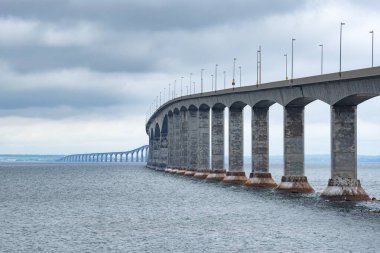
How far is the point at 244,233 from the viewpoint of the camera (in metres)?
53.1

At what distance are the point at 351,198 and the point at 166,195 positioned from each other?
27816 millimetres

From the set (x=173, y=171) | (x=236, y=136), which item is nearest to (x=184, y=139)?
(x=173, y=171)

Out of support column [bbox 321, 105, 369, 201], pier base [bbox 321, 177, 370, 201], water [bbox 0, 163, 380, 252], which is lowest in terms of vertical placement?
water [bbox 0, 163, 380, 252]

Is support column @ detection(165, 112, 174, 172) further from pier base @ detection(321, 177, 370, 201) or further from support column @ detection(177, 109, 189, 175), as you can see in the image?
pier base @ detection(321, 177, 370, 201)

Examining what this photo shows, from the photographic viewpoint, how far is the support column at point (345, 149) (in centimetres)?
7262

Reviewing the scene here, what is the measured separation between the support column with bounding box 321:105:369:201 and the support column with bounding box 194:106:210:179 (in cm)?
5869

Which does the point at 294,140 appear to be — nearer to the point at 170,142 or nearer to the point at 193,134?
the point at 193,134

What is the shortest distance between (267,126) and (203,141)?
112 feet

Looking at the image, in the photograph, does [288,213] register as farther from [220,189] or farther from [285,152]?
[220,189]

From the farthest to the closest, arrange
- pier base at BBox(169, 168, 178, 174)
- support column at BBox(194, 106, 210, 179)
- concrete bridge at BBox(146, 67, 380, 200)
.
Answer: pier base at BBox(169, 168, 178, 174), support column at BBox(194, 106, 210, 179), concrete bridge at BBox(146, 67, 380, 200)

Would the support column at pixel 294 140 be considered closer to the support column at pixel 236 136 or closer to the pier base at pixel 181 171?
the support column at pixel 236 136

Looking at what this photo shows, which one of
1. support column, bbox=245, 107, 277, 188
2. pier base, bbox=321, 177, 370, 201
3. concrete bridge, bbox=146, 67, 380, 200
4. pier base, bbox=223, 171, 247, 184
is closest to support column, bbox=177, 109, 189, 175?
concrete bridge, bbox=146, 67, 380, 200

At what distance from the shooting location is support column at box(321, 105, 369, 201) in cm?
7262

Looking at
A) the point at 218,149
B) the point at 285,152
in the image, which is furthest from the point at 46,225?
the point at 218,149
